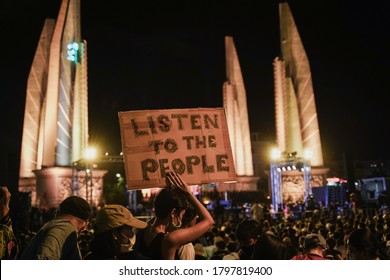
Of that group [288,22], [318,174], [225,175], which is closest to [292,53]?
[288,22]

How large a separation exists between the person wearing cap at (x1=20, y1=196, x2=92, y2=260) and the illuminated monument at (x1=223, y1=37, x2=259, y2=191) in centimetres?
4034

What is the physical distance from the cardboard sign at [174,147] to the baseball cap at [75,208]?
73 centimetres

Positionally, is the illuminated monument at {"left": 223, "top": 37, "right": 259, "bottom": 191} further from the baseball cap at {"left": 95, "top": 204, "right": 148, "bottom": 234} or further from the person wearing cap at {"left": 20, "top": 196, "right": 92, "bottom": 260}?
the baseball cap at {"left": 95, "top": 204, "right": 148, "bottom": 234}

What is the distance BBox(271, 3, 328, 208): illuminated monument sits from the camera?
118 ft

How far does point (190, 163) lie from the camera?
4.95 m

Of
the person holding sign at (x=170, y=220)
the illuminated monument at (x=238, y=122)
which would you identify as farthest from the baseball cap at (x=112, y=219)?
the illuminated monument at (x=238, y=122)

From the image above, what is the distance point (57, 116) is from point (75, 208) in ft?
96.4

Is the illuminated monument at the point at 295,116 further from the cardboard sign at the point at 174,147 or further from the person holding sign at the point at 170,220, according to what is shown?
the person holding sign at the point at 170,220

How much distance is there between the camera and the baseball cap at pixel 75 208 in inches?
160

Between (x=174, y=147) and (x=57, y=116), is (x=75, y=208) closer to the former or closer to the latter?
(x=174, y=147)

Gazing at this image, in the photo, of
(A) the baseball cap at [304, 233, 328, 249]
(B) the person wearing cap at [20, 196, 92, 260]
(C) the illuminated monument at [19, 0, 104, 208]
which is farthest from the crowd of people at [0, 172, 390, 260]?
(C) the illuminated monument at [19, 0, 104, 208]

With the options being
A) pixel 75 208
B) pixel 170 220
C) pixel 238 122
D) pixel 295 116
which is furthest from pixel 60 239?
pixel 238 122
